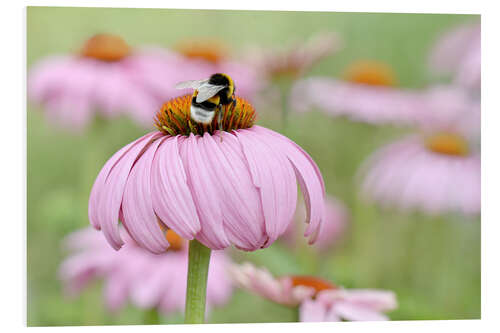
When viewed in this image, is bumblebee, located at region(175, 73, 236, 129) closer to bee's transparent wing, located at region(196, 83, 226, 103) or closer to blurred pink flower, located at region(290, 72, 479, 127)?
bee's transparent wing, located at region(196, 83, 226, 103)

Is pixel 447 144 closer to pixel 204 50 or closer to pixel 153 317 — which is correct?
pixel 204 50

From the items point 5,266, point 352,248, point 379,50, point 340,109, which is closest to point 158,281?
point 5,266

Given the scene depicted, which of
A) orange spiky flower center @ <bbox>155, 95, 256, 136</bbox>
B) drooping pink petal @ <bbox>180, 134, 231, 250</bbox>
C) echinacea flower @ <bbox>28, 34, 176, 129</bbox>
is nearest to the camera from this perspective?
drooping pink petal @ <bbox>180, 134, 231, 250</bbox>

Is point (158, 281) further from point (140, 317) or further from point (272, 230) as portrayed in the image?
point (272, 230)

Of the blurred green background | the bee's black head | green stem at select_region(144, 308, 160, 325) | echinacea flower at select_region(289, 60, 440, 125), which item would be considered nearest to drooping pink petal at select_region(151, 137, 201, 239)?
the bee's black head

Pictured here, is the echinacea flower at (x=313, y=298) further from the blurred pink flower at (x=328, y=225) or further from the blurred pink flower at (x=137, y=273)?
the blurred pink flower at (x=328, y=225)

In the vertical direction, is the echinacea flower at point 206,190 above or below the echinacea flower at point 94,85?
below

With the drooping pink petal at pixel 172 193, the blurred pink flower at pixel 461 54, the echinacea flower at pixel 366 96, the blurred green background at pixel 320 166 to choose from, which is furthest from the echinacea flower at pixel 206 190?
the blurred pink flower at pixel 461 54
